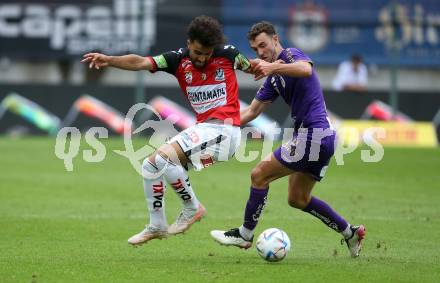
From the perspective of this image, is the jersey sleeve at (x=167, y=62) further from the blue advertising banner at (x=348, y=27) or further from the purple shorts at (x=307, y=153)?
the blue advertising banner at (x=348, y=27)

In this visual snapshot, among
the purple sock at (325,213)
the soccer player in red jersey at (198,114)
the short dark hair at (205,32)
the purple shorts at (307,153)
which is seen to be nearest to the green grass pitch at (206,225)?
the purple sock at (325,213)

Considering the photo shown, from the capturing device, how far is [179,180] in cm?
962

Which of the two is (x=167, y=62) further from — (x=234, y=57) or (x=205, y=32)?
(x=234, y=57)

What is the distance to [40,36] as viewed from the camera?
88.0ft

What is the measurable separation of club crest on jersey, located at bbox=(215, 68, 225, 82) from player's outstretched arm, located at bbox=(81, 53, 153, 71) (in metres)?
0.71

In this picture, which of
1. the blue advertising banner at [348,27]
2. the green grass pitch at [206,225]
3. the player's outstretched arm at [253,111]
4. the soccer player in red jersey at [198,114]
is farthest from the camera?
the blue advertising banner at [348,27]

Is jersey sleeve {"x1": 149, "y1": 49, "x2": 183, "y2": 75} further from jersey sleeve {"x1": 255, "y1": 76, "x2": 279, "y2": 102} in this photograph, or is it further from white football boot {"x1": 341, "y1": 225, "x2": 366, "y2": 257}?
white football boot {"x1": 341, "y1": 225, "x2": 366, "y2": 257}

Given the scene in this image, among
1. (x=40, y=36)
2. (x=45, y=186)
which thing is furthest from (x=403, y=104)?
(x=45, y=186)

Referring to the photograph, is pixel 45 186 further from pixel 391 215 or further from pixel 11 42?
pixel 11 42

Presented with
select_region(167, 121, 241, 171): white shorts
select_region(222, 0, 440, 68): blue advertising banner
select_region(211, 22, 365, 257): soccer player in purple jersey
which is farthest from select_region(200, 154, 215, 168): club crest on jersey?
select_region(222, 0, 440, 68): blue advertising banner

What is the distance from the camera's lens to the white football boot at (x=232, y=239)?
31.9 feet

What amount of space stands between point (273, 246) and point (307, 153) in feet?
3.39

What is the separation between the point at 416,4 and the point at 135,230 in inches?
837

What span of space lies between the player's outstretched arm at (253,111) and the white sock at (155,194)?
Result: 1382mm
